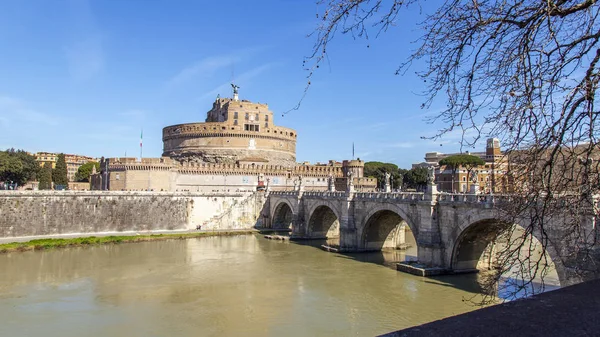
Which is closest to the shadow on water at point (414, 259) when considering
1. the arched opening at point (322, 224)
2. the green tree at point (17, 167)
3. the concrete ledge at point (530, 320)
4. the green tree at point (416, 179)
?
the arched opening at point (322, 224)

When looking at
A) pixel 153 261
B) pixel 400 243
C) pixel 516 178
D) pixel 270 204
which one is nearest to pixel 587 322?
pixel 516 178

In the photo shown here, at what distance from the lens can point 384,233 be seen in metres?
30.3

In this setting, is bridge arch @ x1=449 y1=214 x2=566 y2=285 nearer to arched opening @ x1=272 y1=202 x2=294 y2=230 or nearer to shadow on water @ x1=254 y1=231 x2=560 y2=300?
shadow on water @ x1=254 y1=231 x2=560 y2=300

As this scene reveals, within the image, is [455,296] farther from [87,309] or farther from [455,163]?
[455,163]

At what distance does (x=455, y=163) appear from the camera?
5216 cm

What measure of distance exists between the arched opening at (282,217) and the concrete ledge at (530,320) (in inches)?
1610

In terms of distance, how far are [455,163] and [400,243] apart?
2396 cm

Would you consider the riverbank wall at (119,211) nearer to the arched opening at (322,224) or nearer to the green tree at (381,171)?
the arched opening at (322,224)

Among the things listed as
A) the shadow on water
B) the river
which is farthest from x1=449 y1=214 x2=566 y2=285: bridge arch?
the river

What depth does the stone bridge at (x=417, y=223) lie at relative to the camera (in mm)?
20156

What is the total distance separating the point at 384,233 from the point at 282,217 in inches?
624

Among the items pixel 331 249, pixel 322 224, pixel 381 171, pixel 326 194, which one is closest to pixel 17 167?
pixel 322 224

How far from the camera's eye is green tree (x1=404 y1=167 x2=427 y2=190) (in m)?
64.3

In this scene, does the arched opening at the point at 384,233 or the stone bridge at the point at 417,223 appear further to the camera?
the arched opening at the point at 384,233
